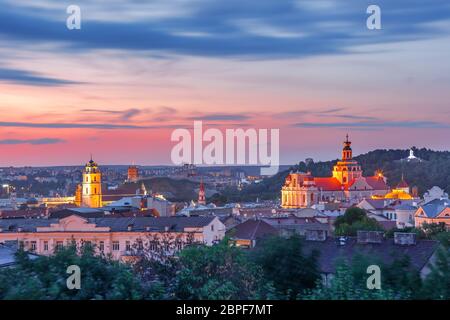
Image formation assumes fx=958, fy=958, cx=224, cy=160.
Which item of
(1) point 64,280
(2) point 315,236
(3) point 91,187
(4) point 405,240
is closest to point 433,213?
(2) point 315,236

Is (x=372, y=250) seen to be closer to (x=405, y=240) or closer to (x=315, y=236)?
(x=405, y=240)

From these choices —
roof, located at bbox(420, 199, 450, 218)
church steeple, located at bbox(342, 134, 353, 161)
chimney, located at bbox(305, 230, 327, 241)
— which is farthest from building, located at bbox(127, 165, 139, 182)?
chimney, located at bbox(305, 230, 327, 241)

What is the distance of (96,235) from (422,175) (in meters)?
108

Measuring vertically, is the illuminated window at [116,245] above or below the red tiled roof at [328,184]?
below

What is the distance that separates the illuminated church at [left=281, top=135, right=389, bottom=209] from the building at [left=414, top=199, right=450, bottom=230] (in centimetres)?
4045

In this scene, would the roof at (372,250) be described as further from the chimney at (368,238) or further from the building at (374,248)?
the chimney at (368,238)

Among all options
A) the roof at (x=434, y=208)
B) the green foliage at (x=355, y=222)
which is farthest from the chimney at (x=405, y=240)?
the roof at (x=434, y=208)

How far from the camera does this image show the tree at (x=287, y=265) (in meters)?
24.4

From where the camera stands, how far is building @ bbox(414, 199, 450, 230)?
7206cm

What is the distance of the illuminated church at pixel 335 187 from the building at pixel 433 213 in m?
→ 40.4

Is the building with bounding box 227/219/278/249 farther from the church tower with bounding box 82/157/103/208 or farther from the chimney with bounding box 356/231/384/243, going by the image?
the church tower with bounding box 82/157/103/208
